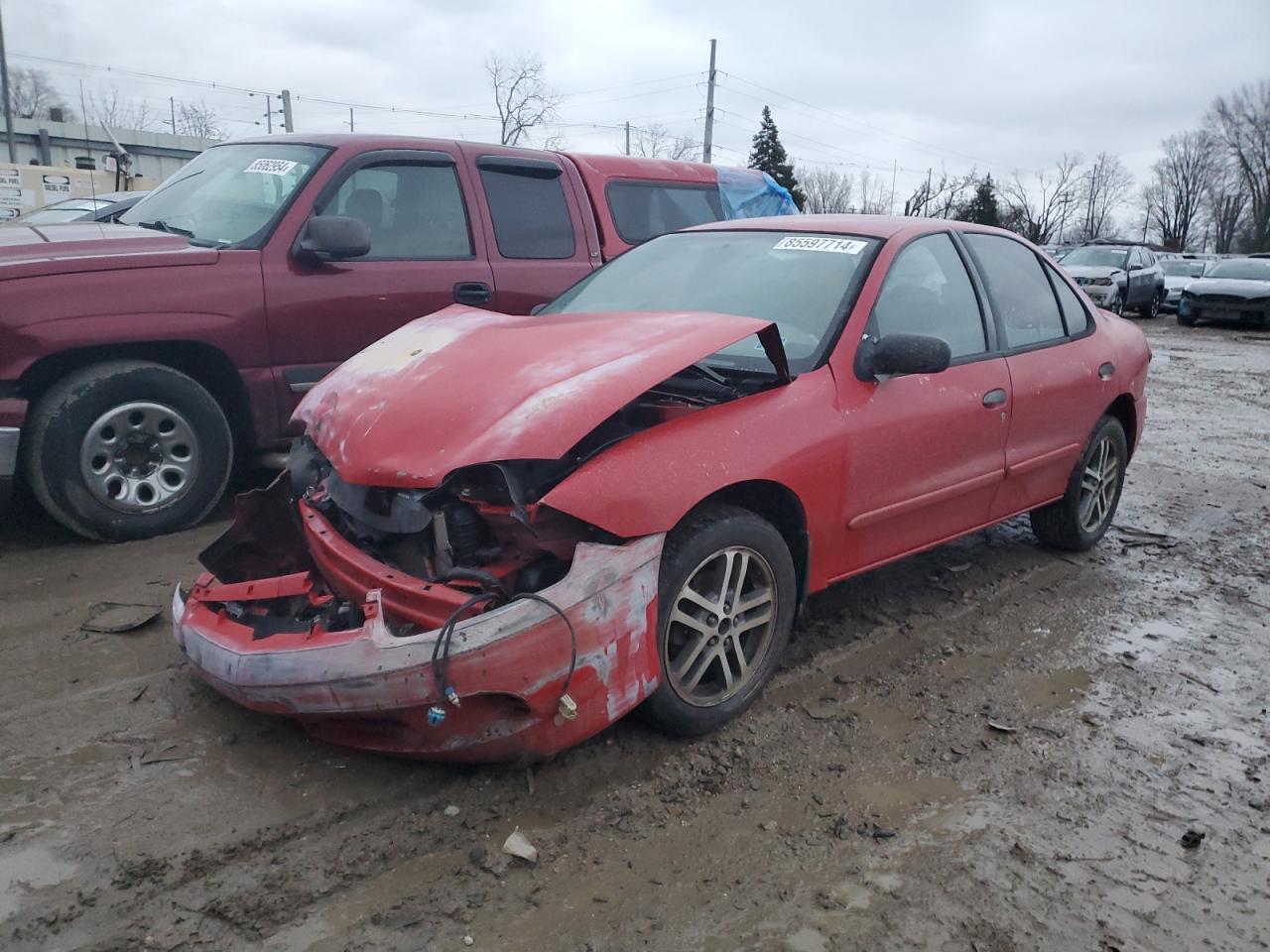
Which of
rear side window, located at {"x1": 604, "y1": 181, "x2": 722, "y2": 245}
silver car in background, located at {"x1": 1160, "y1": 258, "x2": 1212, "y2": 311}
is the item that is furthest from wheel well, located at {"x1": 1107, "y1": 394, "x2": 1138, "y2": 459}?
silver car in background, located at {"x1": 1160, "y1": 258, "x2": 1212, "y2": 311}

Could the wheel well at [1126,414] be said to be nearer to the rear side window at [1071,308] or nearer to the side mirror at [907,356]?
the rear side window at [1071,308]

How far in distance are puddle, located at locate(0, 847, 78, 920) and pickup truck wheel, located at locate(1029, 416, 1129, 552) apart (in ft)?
13.8

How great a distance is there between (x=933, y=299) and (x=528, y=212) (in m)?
2.80

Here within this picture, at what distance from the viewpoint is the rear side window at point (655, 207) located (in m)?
6.39

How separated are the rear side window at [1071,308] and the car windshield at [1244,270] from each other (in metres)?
18.9

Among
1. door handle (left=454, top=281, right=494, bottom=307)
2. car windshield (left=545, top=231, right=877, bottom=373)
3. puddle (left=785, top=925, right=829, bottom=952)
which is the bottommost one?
puddle (left=785, top=925, right=829, bottom=952)

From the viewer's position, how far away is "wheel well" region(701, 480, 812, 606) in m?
3.17

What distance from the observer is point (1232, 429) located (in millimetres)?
8711

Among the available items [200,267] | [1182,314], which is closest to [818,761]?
[200,267]

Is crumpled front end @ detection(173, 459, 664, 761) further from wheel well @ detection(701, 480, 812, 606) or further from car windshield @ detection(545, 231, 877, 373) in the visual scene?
car windshield @ detection(545, 231, 877, 373)

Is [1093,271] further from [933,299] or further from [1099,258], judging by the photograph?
[933,299]

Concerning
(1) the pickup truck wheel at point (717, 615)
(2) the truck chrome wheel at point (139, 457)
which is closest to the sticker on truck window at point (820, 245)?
(1) the pickup truck wheel at point (717, 615)

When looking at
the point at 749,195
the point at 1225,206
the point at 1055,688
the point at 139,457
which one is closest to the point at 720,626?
the point at 1055,688

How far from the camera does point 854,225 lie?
410 centimetres
